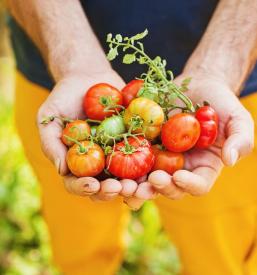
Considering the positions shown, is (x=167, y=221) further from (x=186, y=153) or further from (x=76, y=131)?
(x=76, y=131)

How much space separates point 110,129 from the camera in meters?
1.60

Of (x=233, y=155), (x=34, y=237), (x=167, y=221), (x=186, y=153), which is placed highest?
(x=233, y=155)

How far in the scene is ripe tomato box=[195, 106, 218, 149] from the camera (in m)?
1.58

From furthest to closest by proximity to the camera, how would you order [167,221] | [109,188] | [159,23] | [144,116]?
[167,221], [159,23], [144,116], [109,188]

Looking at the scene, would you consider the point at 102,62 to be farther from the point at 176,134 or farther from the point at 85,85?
the point at 176,134

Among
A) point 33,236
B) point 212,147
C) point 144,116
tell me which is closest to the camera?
point 144,116

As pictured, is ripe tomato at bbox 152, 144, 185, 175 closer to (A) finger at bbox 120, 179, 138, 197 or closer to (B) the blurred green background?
(A) finger at bbox 120, 179, 138, 197

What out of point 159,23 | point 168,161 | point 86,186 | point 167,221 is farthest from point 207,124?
point 167,221

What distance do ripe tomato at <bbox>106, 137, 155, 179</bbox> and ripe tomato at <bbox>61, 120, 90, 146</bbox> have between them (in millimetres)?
86

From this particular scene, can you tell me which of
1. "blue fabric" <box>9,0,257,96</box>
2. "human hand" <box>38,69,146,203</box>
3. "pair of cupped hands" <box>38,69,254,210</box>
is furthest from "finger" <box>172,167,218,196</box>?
"blue fabric" <box>9,0,257,96</box>

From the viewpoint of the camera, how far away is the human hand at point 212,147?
148cm

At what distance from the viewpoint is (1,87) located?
4.06 metres

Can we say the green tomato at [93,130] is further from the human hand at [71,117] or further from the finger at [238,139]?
the finger at [238,139]

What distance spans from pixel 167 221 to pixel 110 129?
777 mm
